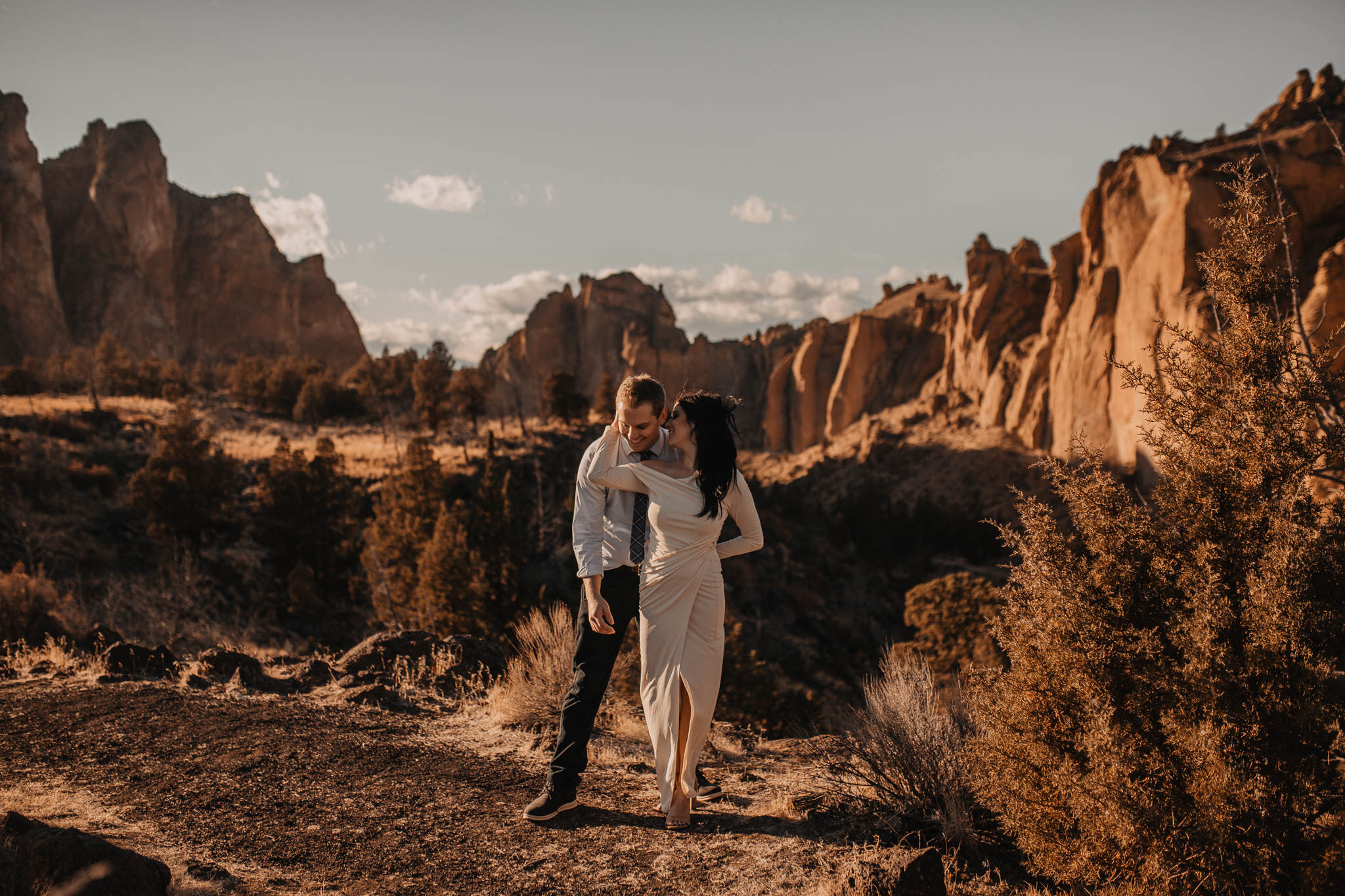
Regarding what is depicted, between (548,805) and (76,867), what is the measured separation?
1763mm

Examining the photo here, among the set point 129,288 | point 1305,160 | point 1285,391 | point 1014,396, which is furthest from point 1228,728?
point 129,288

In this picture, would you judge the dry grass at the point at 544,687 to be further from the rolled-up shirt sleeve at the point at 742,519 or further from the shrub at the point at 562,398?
the shrub at the point at 562,398

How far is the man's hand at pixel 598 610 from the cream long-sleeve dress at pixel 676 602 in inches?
6.4

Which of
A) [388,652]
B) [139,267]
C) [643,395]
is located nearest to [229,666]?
[388,652]

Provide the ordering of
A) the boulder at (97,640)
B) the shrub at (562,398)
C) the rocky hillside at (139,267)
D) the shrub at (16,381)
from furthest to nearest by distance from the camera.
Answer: the rocky hillside at (139,267)
the shrub at (562,398)
the shrub at (16,381)
the boulder at (97,640)

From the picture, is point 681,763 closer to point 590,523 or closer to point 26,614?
point 590,523

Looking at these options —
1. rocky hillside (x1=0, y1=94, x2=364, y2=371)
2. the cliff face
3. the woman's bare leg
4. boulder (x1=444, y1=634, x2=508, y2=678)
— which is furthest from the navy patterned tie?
the cliff face

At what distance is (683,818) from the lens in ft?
11.0

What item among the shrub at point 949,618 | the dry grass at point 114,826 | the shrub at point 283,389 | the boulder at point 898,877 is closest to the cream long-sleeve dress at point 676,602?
the boulder at point 898,877

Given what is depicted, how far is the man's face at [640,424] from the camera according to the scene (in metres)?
3.29

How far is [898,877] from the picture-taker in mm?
2590

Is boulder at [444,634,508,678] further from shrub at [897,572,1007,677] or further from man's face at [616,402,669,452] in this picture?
shrub at [897,572,1007,677]

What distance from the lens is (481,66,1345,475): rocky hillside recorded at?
3906 centimetres

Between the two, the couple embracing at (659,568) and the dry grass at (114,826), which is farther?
the couple embracing at (659,568)
